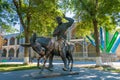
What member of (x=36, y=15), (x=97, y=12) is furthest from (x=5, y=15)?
Result: (x=97, y=12)

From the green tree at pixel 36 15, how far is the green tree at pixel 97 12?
7.79 feet

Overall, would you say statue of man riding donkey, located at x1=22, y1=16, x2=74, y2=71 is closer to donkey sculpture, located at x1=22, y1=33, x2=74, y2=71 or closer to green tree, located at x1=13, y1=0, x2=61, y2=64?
donkey sculpture, located at x1=22, y1=33, x2=74, y2=71

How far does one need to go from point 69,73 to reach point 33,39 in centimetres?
226

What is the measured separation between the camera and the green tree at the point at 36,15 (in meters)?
18.5

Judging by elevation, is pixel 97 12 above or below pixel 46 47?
above

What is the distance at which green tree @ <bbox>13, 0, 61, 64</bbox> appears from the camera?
18453 mm

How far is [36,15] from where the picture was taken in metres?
19.3

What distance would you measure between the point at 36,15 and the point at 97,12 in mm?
6776

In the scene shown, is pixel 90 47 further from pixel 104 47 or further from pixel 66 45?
pixel 66 45

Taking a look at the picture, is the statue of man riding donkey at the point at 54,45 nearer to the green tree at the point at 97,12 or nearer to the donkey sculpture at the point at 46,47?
the donkey sculpture at the point at 46,47

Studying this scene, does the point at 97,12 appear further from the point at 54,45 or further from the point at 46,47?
the point at 46,47

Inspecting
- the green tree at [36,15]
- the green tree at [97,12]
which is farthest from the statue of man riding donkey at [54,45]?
the green tree at [36,15]

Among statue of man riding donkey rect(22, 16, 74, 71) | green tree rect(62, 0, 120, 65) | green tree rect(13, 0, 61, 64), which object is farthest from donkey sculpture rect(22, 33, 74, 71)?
→ green tree rect(13, 0, 61, 64)

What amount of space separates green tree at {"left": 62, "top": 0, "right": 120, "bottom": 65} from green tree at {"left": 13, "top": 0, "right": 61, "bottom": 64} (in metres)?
2.37
